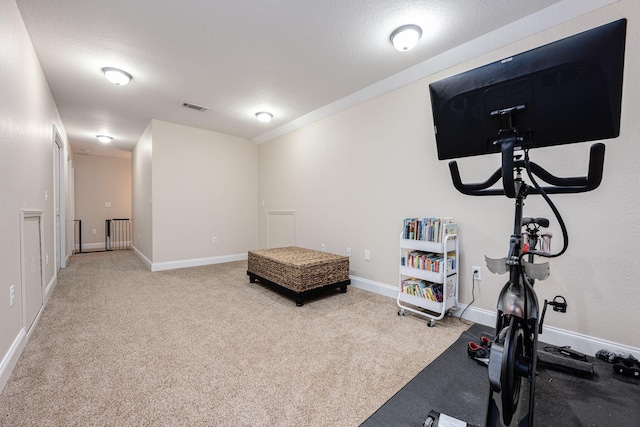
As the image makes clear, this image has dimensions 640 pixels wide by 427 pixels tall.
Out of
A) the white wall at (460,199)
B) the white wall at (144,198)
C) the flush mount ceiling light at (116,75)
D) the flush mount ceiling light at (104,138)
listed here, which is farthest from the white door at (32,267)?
the flush mount ceiling light at (104,138)

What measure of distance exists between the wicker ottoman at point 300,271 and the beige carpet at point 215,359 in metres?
0.16

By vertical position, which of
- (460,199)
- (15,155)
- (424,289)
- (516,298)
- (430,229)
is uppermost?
(15,155)

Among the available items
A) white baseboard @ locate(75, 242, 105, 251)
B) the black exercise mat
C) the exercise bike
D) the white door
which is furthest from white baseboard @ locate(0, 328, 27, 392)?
white baseboard @ locate(75, 242, 105, 251)

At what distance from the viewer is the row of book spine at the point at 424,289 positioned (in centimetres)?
232

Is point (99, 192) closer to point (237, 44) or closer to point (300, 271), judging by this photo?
point (237, 44)

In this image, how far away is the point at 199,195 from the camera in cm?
471

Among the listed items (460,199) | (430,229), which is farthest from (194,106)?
(460,199)

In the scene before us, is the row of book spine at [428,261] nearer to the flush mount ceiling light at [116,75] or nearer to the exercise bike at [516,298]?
the exercise bike at [516,298]

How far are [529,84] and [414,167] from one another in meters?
1.85

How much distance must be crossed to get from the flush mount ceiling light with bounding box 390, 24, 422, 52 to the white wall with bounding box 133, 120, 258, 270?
11.9ft

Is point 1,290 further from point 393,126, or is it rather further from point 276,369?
point 393,126

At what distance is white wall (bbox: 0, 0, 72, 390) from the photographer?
1611 mm

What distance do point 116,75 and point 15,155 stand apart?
4.32 ft

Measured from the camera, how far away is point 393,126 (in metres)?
2.97
